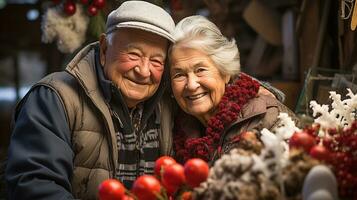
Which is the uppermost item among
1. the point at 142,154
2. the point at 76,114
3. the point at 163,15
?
the point at 163,15

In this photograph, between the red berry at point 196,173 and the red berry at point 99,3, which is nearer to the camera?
the red berry at point 196,173

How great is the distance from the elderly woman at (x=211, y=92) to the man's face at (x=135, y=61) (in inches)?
3.6

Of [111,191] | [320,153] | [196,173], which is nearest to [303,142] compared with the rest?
[320,153]

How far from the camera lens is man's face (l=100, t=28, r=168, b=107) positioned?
206 centimetres

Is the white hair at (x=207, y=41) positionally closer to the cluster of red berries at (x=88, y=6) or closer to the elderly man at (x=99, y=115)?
the elderly man at (x=99, y=115)

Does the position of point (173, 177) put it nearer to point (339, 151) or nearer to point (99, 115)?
point (339, 151)

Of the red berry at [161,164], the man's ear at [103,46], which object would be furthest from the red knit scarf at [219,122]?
the red berry at [161,164]

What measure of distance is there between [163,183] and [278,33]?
2.64 m

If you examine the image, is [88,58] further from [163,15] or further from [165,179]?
[165,179]

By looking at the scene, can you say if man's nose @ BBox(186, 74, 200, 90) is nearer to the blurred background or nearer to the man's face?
the man's face

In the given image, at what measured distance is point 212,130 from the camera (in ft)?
7.02

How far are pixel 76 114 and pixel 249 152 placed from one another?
3.03 ft

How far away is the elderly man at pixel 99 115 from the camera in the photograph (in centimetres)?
184

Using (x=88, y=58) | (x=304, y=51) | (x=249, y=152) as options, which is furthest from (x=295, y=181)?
(x=304, y=51)
